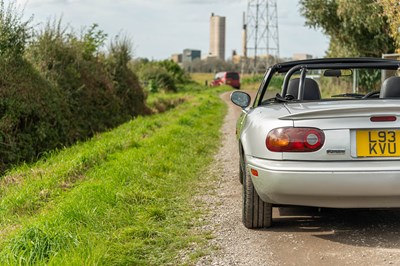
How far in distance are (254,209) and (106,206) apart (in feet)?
5.38

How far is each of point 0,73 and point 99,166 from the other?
10.8ft

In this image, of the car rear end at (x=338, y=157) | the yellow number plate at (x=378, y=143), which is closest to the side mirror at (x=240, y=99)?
the car rear end at (x=338, y=157)

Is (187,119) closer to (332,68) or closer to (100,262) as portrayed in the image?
(332,68)

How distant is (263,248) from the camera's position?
467 centimetres

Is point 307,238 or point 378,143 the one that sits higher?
point 378,143

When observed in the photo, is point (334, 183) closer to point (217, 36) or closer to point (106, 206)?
point (106, 206)

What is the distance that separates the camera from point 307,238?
493 centimetres

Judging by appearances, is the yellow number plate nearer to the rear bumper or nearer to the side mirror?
the rear bumper

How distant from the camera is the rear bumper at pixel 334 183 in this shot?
4.38 metres

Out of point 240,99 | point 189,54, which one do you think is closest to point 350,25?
point 240,99

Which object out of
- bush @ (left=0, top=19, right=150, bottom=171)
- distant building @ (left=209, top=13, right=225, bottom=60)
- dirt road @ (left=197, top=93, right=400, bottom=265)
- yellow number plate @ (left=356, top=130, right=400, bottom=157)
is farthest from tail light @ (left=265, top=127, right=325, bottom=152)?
distant building @ (left=209, top=13, right=225, bottom=60)

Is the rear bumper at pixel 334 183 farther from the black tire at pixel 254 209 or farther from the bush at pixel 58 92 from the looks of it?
the bush at pixel 58 92

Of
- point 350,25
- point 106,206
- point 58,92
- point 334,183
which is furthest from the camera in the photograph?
point 350,25

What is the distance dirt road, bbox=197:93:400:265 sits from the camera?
14.3 ft
